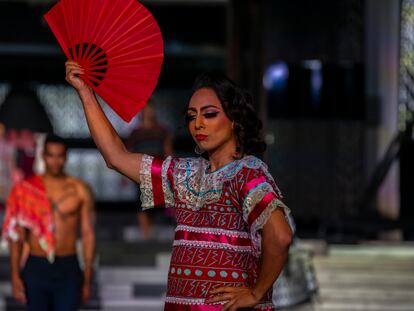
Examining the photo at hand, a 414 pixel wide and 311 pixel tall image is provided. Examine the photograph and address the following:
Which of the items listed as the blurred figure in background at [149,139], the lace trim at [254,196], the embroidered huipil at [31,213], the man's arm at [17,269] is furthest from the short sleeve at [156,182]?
the blurred figure in background at [149,139]

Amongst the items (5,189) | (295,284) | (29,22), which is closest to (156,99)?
(29,22)

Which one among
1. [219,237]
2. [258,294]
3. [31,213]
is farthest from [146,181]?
[31,213]

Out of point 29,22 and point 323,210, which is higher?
point 29,22

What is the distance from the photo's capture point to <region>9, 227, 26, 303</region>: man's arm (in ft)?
22.1

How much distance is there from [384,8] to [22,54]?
6119 millimetres

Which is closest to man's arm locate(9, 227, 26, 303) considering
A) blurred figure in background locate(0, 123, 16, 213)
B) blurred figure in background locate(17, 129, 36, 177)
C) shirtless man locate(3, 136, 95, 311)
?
shirtless man locate(3, 136, 95, 311)

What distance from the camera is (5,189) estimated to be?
12.1 metres

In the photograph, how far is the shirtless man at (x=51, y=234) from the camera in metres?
6.53

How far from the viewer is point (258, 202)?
3.40 m

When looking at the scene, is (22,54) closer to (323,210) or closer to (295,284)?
(323,210)

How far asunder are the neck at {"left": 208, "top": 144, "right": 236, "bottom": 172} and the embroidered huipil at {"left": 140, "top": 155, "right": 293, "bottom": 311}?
0.14 ft

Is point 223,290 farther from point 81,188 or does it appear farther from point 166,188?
point 81,188

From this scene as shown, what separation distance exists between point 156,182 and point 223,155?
235 mm

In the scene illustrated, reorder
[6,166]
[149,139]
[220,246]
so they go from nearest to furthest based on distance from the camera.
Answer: [220,246]
[149,139]
[6,166]
